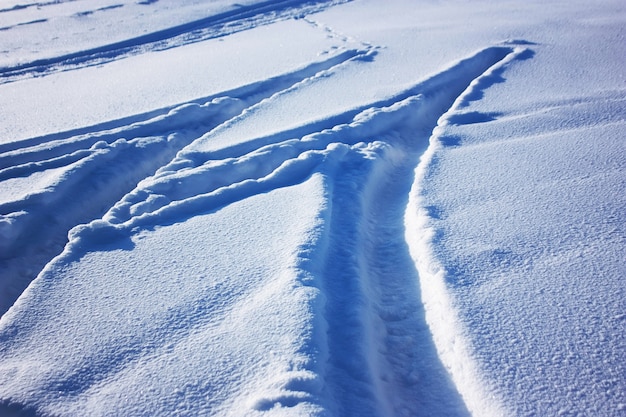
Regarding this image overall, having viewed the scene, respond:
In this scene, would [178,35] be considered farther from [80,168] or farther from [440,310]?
[440,310]

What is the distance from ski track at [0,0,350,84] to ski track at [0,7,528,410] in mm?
2287

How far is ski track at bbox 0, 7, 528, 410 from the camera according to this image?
1.59 metres

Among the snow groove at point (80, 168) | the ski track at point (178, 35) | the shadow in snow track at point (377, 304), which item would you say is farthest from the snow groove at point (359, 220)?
the ski track at point (178, 35)

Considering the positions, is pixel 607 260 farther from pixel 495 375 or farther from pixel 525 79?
pixel 525 79

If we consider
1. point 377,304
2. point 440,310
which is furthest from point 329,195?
point 440,310

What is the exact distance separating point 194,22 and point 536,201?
5.87 meters

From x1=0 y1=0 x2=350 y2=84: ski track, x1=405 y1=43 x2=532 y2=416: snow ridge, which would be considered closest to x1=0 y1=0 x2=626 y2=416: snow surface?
x1=405 y1=43 x2=532 y2=416: snow ridge

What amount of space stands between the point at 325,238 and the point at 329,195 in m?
0.39

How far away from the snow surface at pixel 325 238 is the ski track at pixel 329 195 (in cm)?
1

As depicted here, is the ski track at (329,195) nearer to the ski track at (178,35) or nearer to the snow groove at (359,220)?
the snow groove at (359,220)

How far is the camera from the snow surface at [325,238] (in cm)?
150

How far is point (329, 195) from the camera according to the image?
8.10ft

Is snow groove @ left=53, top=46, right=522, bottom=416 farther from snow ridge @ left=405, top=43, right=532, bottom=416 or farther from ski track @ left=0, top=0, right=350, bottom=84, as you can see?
ski track @ left=0, top=0, right=350, bottom=84

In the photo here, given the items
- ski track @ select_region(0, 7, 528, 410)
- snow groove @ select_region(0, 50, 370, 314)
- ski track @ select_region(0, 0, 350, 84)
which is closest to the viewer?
ski track @ select_region(0, 7, 528, 410)
